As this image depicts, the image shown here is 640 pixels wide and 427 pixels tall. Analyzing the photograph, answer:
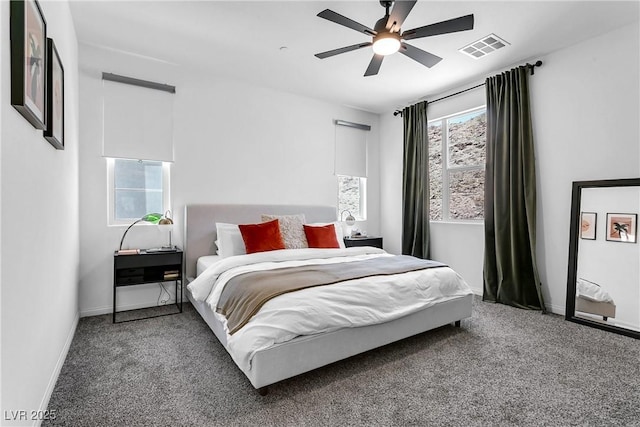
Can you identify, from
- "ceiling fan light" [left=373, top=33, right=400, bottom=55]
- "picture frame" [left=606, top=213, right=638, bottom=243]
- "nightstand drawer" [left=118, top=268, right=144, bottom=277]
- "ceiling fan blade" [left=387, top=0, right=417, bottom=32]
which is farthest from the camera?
"nightstand drawer" [left=118, top=268, right=144, bottom=277]

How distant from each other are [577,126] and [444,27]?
79.2 inches

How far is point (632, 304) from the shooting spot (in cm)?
281

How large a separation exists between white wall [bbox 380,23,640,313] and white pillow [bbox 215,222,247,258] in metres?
3.32

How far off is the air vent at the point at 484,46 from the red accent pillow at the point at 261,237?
109 inches

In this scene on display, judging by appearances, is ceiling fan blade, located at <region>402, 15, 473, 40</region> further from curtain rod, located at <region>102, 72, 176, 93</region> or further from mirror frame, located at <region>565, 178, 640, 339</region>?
curtain rod, located at <region>102, 72, 176, 93</region>

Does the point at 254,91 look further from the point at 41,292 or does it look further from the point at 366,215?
the point at 41,292

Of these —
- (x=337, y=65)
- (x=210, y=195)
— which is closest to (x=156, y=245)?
(x=210, y=195)

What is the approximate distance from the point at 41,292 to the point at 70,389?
0.67 m

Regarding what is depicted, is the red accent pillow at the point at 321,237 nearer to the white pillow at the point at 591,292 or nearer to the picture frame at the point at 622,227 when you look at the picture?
the white pillow at the point at 591,292

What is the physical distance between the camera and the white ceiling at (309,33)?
261 cm

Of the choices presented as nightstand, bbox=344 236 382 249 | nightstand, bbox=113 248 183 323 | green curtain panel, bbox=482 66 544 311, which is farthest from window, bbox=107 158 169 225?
green curtain panel, bbox=482 66 544 311

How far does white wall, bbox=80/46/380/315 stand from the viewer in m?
3.29

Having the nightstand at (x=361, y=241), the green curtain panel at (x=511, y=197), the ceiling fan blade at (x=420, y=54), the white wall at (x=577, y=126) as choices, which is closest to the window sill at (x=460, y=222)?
the green curtain panel at (x=511, y=197)

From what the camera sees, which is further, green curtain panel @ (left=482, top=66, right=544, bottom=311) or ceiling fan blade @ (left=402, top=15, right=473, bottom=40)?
green curtain panel @ (left=482, top=66, right=544, bottom=311)
